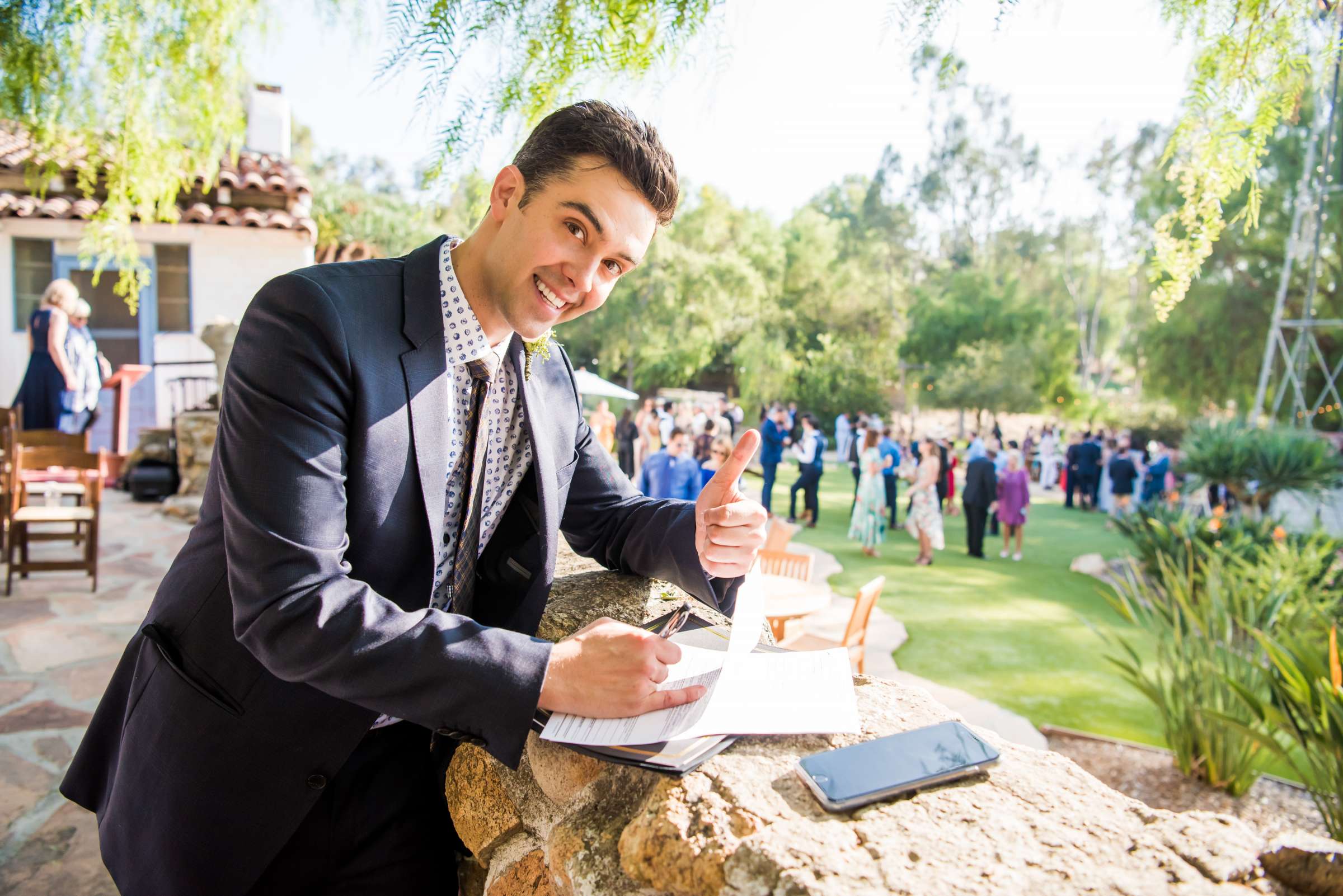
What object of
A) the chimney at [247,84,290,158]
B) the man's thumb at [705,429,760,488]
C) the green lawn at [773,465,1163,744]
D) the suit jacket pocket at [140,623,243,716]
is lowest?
the green lawn at [773,465,1163,744]

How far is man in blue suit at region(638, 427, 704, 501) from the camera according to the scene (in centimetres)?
891

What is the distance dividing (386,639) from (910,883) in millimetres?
710

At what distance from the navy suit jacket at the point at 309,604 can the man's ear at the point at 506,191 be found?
15cm

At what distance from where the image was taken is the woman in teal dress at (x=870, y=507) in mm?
11773

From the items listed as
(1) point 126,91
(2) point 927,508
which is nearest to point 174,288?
(1) point 126,91

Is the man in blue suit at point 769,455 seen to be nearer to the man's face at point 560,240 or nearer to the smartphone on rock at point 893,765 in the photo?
the man's face at point 560,240

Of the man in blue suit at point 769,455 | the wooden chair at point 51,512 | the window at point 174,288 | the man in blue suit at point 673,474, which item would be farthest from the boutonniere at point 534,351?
the man in blue suit at point 769,455

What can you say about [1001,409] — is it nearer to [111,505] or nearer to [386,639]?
[111,505]

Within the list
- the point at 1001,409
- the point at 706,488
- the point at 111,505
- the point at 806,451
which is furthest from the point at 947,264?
the point at 706,488

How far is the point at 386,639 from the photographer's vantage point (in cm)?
109

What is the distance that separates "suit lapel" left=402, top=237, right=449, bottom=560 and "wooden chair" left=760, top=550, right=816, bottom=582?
5.52 meters

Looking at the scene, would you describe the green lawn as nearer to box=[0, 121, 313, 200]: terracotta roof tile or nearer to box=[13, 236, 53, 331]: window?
box=[0, 121, 313, 200]: terracotta roof tile

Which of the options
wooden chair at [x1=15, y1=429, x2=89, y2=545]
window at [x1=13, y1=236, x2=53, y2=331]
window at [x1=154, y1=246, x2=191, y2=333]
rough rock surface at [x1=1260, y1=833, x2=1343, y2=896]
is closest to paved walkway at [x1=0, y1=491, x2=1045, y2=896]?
wooden chair at [x1=15, y1=429, x2=89, y2=545]

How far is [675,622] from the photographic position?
1.37 metres
